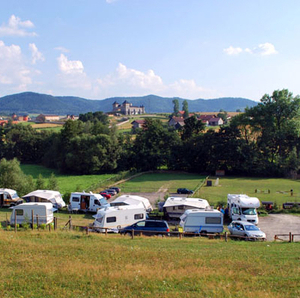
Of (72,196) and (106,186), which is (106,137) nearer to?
(106,186)

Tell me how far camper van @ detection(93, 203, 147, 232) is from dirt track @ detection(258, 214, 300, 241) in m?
8.40

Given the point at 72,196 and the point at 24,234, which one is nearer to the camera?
the point at 24,234

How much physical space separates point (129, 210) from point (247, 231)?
747 centimetres

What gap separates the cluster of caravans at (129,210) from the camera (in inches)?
812

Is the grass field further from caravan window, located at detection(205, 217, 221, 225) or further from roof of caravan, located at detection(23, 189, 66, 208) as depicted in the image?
caravan window, located at detection(205, 217, 221, 225)

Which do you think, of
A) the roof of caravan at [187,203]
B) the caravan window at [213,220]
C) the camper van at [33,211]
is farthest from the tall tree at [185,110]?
the caravan window at [213,220]

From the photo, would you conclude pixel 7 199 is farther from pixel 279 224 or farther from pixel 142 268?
pixel 279 224

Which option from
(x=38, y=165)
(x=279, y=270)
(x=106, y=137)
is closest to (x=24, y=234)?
(x=279, y=270)

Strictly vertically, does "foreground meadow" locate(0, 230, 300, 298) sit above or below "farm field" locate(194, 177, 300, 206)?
above

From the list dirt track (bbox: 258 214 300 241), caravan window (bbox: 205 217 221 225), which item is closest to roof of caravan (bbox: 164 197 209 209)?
dirt track (bbox: 258 214 300 241)

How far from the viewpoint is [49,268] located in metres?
11.0

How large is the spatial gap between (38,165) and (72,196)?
5109 cm

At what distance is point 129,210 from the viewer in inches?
864

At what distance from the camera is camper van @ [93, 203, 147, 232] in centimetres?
2094
